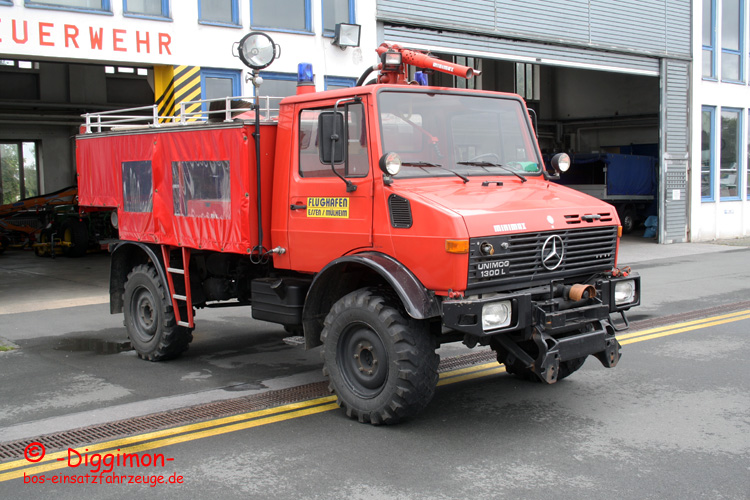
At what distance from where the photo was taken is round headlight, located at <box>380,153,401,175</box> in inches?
223

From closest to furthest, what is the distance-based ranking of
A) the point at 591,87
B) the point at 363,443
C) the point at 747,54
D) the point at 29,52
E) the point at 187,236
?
the point at 363,443, the point at 187,236, the point at 29,52, the point at 747,54, the point at 591,87

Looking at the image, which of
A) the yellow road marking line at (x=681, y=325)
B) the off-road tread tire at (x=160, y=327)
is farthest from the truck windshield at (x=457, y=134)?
the off-road tread tire at (x=160, y=327)

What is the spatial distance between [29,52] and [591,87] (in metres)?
29.8

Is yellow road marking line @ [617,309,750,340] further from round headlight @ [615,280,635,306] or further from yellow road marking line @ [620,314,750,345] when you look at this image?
round headlight @ [615,280,635,306]

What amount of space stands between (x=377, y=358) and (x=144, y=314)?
3712 mm

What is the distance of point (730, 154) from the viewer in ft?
77.7

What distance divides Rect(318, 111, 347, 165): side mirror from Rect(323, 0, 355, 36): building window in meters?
9.00

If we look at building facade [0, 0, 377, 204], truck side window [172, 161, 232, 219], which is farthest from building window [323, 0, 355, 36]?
truck side window [172, 161, 232, 219]

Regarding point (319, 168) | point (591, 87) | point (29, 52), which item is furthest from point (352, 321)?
point (591, 87)

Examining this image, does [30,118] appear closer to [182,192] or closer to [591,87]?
[182,192]

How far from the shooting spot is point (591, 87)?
36.3 m

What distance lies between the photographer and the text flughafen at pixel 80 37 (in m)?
11.4

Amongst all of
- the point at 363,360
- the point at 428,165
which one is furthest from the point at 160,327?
the point at 428,165

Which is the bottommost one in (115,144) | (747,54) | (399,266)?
(399,266)
